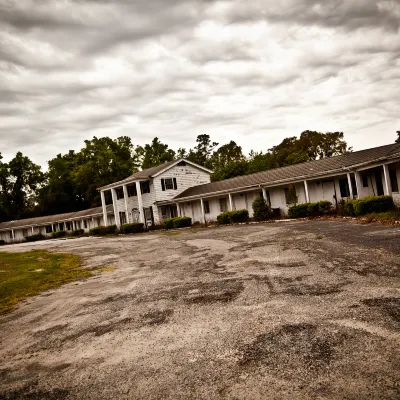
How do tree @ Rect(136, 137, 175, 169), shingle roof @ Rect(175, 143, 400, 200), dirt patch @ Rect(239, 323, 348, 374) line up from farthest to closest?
tree @ Rect(136, 137, 175, 169)
shingle roof @ Rect(175, 143, 400, 200)
dirt patch @ Rect(239, 323, 348, 374)

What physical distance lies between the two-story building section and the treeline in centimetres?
1519

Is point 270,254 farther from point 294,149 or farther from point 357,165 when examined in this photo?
point 294,149

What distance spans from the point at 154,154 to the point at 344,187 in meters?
55.9

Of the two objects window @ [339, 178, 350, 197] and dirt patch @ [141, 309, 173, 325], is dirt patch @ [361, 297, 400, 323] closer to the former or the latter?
dirt patch @ [141, 309, 173, 325]

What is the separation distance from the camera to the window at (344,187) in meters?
22.8

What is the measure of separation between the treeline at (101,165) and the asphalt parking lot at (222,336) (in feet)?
147

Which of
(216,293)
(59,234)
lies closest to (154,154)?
(59,234)

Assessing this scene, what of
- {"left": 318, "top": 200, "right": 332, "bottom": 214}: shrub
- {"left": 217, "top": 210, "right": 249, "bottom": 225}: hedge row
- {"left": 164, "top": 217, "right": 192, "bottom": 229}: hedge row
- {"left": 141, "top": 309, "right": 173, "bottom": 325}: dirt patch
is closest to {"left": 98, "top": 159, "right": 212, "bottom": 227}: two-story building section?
{"left": 164, "top": 217, "right": 192, "bottom": 229}: hedge row

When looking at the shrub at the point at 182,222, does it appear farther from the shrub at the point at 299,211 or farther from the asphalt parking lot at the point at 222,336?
the asphalt parking lot at the point at 222,336

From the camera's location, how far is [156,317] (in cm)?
535

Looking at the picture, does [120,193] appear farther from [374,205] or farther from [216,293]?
[216,293]

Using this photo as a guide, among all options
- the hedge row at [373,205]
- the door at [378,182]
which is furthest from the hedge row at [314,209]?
the hedge row at [373,205]

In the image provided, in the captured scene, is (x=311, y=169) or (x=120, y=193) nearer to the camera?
(x=311, y=169)

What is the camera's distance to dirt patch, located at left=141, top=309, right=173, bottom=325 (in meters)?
5.12
